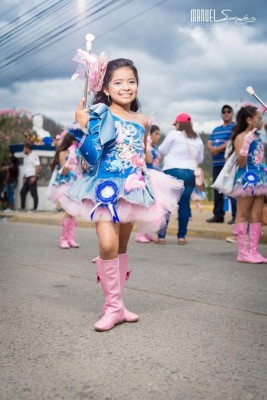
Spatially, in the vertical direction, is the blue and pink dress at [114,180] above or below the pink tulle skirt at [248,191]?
above

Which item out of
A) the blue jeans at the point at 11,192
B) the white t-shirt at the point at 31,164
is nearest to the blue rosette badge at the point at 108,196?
the white t-shirt at the point at 31,164

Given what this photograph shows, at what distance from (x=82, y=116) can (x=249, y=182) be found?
304 centimetres

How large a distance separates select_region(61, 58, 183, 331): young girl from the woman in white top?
156 inches

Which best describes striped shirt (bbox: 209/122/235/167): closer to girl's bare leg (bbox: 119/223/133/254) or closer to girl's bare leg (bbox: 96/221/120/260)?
girl's bare leg (bbox: 119/223/133/254)

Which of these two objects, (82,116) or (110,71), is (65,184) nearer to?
(110,71)

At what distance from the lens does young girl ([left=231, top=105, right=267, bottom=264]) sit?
5.85 meters

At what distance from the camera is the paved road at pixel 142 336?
2230mm

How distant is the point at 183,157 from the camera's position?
24.8ft

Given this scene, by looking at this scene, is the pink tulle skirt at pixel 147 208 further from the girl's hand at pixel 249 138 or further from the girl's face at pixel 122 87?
the girl's hand at pixel 249 138

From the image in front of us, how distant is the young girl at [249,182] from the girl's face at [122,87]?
2.58 metres

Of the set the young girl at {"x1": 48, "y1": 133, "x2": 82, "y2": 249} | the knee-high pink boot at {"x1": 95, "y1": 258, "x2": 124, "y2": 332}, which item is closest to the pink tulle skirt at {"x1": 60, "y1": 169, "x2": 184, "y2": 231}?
the knee-high pink boot at {"x1": 95, "y1": 258, "x2": 124, "y2": 332}

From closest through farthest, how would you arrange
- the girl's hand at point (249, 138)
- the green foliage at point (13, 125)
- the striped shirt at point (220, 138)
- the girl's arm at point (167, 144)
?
the girl's hand at point (249, 138) < the girl's arm at point (167, 144) < the striped shirt at point (220, 138) < the green foliage at point (13, 125)

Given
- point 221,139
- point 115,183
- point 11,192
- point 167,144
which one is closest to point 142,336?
point 115,183

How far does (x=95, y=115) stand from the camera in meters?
3.23
